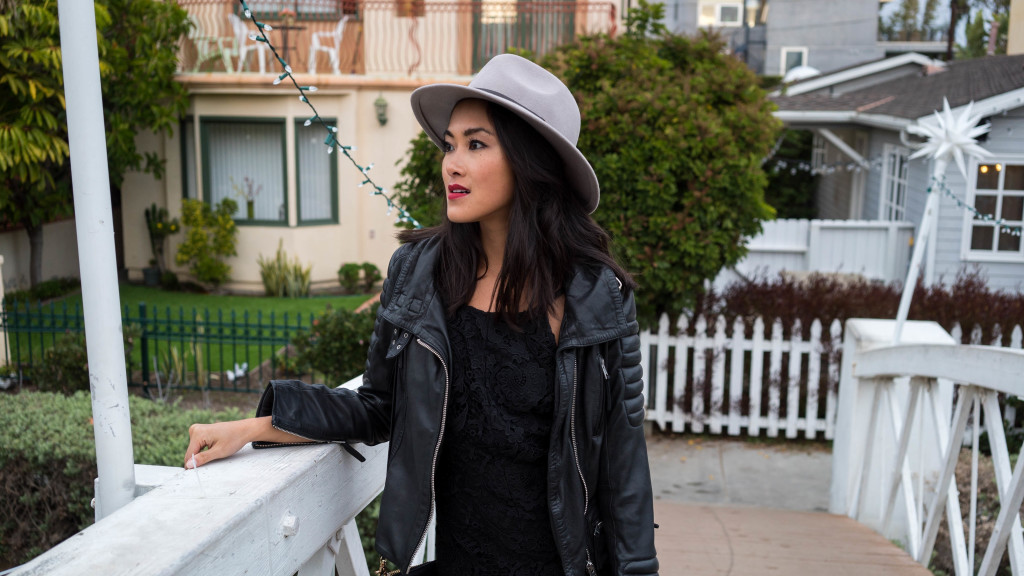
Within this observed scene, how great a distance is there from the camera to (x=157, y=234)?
13336 millimetres

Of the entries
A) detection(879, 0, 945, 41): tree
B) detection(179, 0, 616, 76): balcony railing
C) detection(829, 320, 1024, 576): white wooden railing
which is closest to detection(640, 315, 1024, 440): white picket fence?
detection(829, 320, 1024, 576): white wooden railing

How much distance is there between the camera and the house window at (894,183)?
1385cm

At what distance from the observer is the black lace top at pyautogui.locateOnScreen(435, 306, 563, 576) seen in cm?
195

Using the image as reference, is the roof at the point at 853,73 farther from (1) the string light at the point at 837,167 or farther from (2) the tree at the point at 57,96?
(2) the tree at the point at 57,96

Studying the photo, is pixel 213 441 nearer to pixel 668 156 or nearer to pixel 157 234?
pixel 668 156

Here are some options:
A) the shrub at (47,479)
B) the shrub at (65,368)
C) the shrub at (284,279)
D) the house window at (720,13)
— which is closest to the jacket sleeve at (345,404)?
the shrub at (47,479)

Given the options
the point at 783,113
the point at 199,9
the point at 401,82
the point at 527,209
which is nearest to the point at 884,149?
the point at 783,113

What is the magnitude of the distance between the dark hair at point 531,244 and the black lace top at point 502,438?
59 mm

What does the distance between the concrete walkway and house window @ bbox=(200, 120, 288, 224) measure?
8.18 m

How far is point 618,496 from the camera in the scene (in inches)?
76.4

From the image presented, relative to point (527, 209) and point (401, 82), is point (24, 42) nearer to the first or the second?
point (401, 82)

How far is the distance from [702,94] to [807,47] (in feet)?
77.6

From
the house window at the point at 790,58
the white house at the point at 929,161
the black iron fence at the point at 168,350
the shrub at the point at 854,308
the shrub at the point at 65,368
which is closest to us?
the shrub at the point at 65,368

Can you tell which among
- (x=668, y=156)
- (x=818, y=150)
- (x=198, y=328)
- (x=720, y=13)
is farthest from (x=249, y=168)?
(x=720, y=13)
